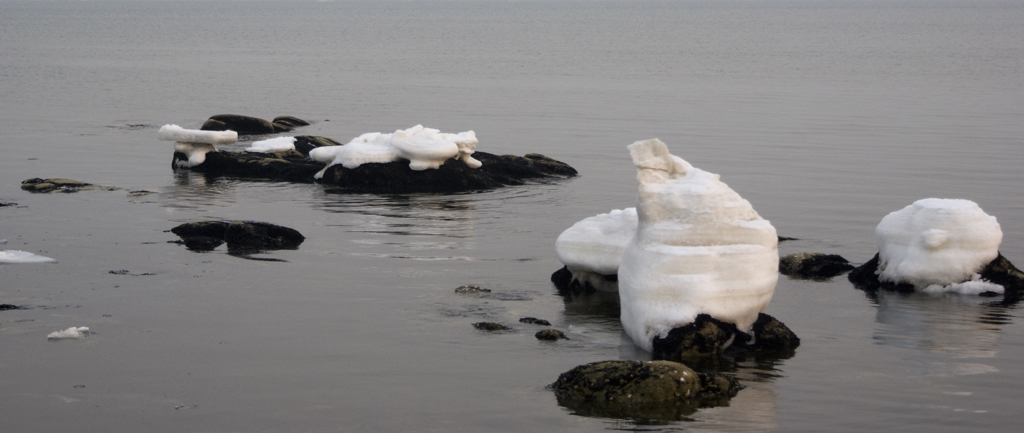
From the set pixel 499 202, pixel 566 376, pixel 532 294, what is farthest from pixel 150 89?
pixel 566 376

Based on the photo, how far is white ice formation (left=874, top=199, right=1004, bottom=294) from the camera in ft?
50.1

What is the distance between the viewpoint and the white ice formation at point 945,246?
1527 cm

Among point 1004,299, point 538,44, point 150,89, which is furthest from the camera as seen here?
point 538,44

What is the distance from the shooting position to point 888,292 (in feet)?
51.3

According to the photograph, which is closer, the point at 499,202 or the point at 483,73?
the point at 499,202

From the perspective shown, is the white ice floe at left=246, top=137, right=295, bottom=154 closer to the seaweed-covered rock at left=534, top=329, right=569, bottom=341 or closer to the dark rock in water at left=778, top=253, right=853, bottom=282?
the dark rock in water at left=778, top=253, right=853, bottom=282

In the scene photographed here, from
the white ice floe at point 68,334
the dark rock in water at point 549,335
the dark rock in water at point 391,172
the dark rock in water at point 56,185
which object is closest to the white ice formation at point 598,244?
the dark rock in water at point 549,335

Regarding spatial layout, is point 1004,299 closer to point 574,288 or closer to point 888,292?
point 888,292

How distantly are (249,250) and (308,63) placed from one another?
62482 mm

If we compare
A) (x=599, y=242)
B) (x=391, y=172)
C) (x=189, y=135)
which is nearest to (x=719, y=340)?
(x=599, y=242)

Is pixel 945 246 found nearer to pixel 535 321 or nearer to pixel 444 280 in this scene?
pixel 535 321

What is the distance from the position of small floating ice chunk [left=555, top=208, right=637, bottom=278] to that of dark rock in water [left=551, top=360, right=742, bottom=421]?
3882mm

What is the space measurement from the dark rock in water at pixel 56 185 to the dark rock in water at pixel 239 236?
605 centimetres

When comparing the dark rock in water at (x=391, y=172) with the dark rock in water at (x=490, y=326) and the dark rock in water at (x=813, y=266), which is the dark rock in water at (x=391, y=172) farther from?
the dark rock in water at (x=490, y=326)
